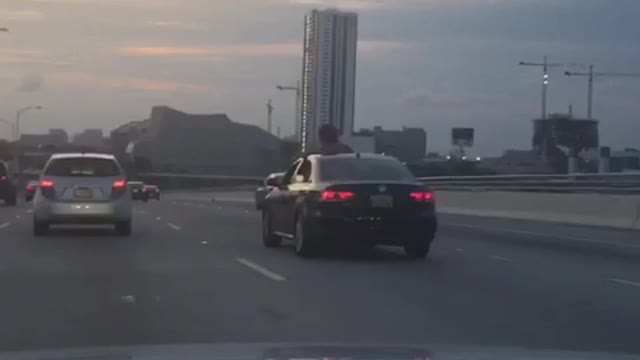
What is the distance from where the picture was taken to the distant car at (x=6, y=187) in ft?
143

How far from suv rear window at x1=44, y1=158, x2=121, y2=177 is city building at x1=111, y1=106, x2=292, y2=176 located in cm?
11833

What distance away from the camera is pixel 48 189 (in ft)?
72.5

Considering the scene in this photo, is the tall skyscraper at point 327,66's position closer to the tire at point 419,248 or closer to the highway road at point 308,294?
the highway road at point 308,294

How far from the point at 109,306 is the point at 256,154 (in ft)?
428

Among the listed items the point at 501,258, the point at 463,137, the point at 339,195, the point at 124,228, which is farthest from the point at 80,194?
the point at 463,137

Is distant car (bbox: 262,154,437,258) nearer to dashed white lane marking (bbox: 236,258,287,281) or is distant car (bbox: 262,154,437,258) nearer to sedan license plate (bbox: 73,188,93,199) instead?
dashed white lane marking (bbox: 236,258,287,281)

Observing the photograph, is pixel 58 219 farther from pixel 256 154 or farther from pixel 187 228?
pixel 256 154

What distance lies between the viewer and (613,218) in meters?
28.7

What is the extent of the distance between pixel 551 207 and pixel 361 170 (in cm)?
1555

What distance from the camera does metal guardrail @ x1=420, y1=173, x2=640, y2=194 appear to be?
30328 millimetres

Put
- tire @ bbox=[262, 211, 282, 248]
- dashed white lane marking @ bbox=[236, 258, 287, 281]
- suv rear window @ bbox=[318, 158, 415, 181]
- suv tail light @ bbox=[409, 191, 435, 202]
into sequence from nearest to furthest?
dashed white lane marking @ bbox=[236, 258, 287, 281] → suv tail light @ bbox=[409, 191, 435, 202] → suv rear window @ bbox=[318, 158, 415, 181] → tire @ bbox=[262, 211, 282, 248]

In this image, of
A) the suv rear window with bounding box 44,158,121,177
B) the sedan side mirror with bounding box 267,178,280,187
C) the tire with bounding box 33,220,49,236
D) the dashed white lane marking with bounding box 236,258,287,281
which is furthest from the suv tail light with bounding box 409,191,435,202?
the tire with bounding box 33,220,49,236

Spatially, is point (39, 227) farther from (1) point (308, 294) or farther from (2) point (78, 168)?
(1) point (308, 294)

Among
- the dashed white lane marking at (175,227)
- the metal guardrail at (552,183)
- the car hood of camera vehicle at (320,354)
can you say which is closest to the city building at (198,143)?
the metal guardrail at (552,183)
